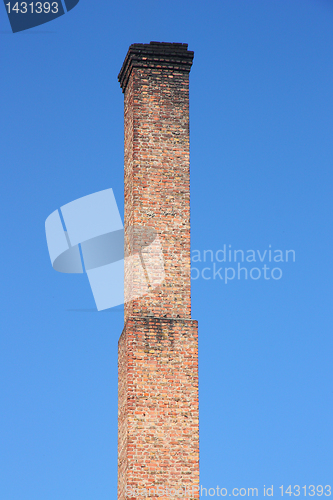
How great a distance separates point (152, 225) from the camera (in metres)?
12.9

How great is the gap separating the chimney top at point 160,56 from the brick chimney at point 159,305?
2 cm

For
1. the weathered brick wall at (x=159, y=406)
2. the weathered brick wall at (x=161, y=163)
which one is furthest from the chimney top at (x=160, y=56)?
the weathered brick wall at (x=159, y=406)

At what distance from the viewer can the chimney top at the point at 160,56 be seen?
13648 mm

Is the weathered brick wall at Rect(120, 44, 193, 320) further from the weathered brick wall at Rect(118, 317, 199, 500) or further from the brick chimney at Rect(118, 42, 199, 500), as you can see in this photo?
the weathered brick wall at Rect(118, 317, 199, 500)

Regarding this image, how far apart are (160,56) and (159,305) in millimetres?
3915

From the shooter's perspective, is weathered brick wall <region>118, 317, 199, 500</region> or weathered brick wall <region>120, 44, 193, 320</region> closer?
weathered brick wall <region>118, 317, 199, 500</region>

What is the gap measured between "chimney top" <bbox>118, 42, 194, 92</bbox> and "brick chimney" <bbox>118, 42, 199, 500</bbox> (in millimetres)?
15

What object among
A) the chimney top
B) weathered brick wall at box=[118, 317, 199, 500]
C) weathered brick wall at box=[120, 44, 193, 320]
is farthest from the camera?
the chimney top

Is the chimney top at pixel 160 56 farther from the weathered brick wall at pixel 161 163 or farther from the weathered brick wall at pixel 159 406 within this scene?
the weathered brick wall at pixel 159 406

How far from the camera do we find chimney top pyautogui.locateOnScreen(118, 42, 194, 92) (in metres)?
13.6

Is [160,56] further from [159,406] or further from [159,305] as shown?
[159,406]

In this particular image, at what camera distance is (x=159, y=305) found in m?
12.6

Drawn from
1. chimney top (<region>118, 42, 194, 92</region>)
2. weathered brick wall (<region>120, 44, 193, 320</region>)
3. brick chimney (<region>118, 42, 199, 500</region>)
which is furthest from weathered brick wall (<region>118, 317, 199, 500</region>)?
chimney top (<region>118, 42, 194, 92</region>)

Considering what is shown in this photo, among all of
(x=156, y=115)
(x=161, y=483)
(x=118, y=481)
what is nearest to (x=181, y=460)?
(x=161, y=483)
